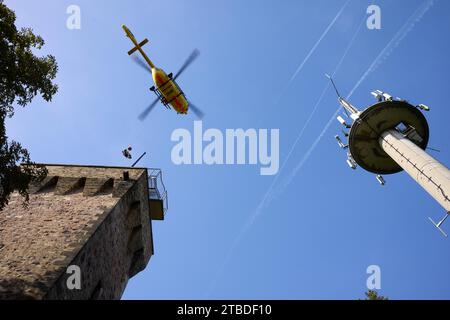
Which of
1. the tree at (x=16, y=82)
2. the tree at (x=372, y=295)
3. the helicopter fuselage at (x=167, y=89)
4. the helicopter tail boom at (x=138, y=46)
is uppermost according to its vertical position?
the helicopter tail boom at (x=138, y=46)

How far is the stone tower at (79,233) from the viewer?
40.1 ft

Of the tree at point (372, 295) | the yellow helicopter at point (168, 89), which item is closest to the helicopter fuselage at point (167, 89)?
the yellow helicopter at point (168, 89)

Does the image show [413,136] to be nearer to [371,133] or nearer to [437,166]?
[371,133]

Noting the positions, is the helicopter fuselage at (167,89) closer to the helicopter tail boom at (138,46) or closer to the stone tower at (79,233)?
the helicopter tail boom at (138,46)

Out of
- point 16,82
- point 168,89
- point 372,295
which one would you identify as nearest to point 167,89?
point 168,89

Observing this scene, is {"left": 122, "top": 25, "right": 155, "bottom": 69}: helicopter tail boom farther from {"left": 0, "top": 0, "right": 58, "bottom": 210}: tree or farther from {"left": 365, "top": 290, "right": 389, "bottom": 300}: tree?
{"left": 365, "top": 290, "right": 389, "bottom": 300}: tree

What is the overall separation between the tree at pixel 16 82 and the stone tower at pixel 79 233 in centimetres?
188

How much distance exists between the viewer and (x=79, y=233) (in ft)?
46.3

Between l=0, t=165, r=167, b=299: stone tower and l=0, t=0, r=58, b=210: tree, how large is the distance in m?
1.88

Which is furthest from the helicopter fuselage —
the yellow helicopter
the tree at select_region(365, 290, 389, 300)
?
the tree at select_region(365, 290, 389, 300)

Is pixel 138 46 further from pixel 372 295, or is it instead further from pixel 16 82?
pixel 372 295

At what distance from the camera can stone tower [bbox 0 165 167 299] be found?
1221 centimetres
